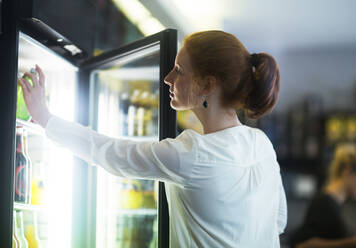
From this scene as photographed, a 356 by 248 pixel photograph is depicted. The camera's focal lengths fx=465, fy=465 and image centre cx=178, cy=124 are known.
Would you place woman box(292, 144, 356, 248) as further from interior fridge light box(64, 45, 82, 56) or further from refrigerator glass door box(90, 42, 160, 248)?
interior fridge light box(64, 45, 82, 56)

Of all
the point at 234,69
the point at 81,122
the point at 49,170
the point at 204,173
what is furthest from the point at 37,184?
the point at 234,69

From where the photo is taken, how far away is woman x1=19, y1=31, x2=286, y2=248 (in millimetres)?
1361

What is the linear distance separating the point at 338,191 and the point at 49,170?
2.42 m

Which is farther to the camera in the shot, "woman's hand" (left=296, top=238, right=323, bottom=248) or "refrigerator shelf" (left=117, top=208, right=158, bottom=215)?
"woman's hand" (left=296, top=238, right=323, bottom=248)

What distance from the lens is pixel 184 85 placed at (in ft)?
4.94

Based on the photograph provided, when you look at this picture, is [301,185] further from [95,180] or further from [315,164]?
[95,180]

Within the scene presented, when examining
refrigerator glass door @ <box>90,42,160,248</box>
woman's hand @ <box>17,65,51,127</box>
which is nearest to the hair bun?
woman's hand @ <box>17,65,51,127</box>

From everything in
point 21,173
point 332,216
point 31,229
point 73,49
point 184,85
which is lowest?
point 332,216

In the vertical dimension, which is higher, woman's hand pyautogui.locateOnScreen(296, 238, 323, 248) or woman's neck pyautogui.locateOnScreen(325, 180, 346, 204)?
woman's neck pyautogui.locateOnScreen(325, 180, 346, 204)

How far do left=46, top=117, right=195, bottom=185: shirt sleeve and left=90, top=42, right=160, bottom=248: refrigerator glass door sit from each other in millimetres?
824

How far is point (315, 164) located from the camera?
19.0 ft

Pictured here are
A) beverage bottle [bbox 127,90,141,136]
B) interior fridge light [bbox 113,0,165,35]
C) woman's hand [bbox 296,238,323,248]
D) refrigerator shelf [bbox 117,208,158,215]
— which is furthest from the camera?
woman's hand [bbox 296,238,323,248]

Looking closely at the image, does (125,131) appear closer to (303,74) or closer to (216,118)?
(216,118)

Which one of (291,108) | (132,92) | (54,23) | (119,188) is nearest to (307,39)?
(291,108)
